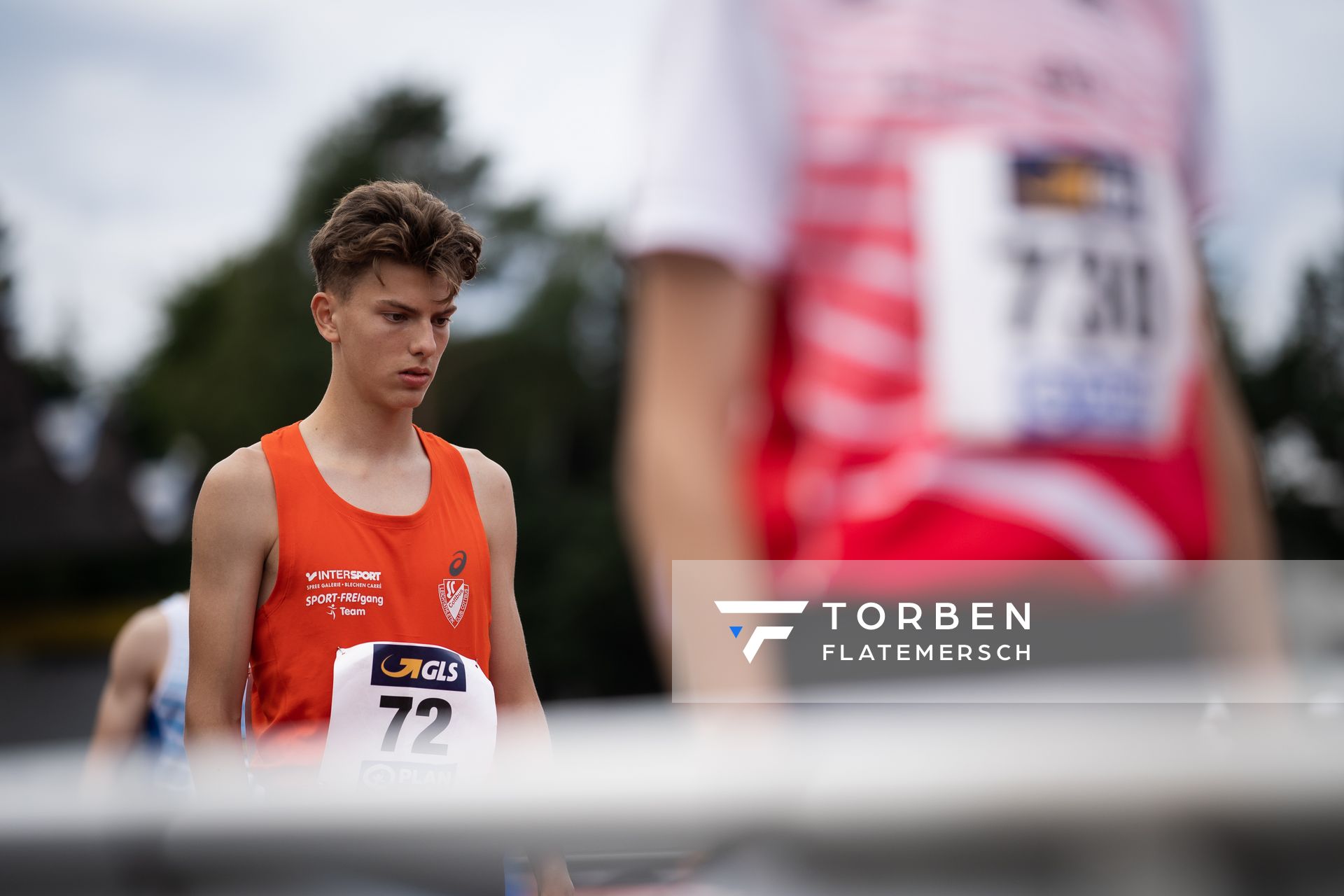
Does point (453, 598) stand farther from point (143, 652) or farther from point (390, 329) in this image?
point (143, 652)

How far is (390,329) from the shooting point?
35.2 inches

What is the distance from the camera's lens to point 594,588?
15.2 meters

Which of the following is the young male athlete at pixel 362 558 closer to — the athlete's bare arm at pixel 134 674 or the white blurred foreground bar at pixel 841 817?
the white blurred foreground bar at pixel 841 817

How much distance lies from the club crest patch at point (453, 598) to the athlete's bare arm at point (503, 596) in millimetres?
53

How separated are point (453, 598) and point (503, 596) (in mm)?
70

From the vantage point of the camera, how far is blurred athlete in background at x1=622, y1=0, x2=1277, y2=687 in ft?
4.00

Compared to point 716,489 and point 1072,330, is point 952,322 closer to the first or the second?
point 1072,330

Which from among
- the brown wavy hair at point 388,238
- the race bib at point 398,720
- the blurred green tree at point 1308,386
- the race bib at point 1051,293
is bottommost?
the race bib at point 398,720

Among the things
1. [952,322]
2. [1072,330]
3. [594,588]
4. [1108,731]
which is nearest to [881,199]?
[952,322]

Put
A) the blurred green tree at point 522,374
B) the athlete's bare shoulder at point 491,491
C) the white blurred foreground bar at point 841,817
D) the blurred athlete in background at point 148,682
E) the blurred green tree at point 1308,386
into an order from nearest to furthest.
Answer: the white blurred foreground bar at point 841,817 < the athlete's bare shoulder at point 491,491 < the blurred athlete in background at point 148,682 < the blurred green tree at point 1308,386 < the blurred green tree at point 522,374

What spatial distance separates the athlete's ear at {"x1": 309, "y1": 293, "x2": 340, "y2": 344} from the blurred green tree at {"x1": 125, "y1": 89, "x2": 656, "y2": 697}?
13524 millimetres

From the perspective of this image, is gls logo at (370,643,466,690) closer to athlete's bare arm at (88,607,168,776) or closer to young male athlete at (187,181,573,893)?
young male athlete at (187,181,573,893)

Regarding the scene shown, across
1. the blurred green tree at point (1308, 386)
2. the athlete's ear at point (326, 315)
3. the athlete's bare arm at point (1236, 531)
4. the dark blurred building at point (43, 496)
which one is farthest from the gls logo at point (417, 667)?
the dark blurred building at point (43, 496)

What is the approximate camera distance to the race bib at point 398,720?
850 millimetres
